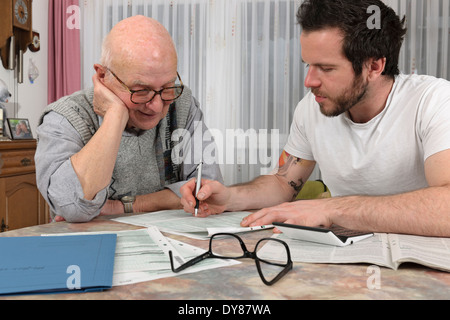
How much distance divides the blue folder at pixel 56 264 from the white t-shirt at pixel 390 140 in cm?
88

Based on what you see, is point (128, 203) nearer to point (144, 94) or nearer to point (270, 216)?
point (144, 94)

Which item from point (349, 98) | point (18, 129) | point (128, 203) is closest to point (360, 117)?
point (349, 98)

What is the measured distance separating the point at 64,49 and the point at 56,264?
3.65m

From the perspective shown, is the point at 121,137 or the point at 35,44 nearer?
the point at 121,137

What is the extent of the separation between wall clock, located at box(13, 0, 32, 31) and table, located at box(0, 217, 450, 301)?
3.19 meters

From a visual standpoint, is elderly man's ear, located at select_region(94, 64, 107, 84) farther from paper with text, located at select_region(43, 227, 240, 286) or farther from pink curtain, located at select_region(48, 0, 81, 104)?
pink curtain, located at select_region(48, 0, 81, 104)

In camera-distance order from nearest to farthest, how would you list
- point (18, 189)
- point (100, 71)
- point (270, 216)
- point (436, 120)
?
1. point (270, 216)
2. point (436, 120)
3. point (100, 71)
4. point (18, 189)

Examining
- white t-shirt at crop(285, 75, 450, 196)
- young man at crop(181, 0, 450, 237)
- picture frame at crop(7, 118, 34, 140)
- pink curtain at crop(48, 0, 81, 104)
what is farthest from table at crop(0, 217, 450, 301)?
pink curtain at crop(48, 0, 81, 104)

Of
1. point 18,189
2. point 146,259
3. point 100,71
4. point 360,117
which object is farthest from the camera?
point 18,189

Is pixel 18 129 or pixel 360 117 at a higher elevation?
pixel 360 117

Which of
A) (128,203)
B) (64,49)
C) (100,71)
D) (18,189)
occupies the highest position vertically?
(64,49)

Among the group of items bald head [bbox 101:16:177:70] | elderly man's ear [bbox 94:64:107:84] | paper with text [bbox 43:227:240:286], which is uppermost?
bald head [bbox 101:16:177:70]

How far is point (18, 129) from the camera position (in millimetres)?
3043

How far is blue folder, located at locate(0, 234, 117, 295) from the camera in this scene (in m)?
0.58
